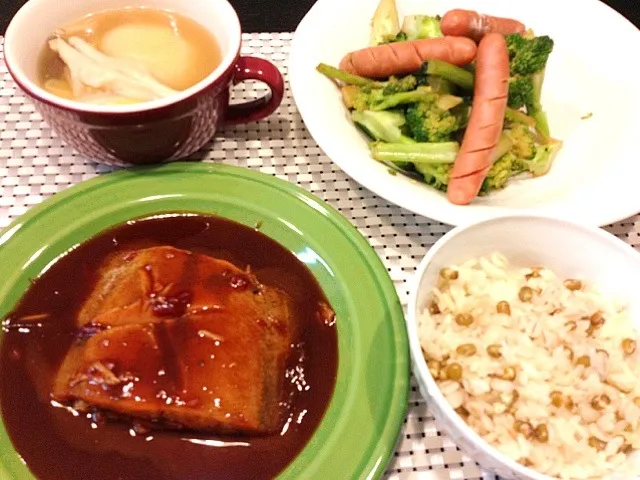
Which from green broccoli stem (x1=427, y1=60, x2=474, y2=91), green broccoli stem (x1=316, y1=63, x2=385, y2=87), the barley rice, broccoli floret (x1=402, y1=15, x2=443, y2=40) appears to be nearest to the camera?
the barley rice

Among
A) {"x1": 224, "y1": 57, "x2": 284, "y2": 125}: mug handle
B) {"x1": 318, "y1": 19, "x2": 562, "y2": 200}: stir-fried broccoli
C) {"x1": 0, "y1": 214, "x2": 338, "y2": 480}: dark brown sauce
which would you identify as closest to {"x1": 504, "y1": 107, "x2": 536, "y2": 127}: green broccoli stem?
{"x1": 318, "y1": 19, "x2": 562, "y2": 200}: stir-fried broccoli

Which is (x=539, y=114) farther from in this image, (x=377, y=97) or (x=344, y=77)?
(x=344, y=77)

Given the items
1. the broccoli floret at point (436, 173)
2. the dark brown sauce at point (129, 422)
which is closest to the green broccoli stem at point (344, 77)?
the broccoli floret at point (436, 173)

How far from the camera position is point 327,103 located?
2.49m

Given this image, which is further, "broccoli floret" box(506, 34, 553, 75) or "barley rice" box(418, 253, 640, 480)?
"broccoli floret" box(506, 34, 553, 75)

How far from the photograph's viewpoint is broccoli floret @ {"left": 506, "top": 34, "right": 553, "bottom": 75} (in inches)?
97.5

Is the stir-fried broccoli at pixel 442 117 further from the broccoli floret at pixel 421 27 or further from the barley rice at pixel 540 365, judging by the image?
the barley rice at pixel 540 365

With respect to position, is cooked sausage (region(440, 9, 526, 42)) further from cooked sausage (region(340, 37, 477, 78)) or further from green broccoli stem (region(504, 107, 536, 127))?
green broccoli stem (region(504, 107, 536, 127))

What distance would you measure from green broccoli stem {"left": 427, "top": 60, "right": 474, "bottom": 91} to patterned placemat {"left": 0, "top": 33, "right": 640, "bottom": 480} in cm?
57

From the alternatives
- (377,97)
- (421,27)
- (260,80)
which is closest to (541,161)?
(377,97)

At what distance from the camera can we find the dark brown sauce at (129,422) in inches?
68.0

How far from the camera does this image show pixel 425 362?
162 centimetres

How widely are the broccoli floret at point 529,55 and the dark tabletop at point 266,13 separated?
1.23m

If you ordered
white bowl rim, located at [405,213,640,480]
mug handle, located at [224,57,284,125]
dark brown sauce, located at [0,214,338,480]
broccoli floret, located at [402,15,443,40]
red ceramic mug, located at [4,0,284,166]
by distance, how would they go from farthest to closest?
broccoli floret, located at [402,15,443,40]
mug handle, located at [224,57,284,125]
red ceramic mug, located at [4,0,284,166]
dark brown sauce, located at [0,214,338,480]
white bowl rim, located at [405,213,640,480]
